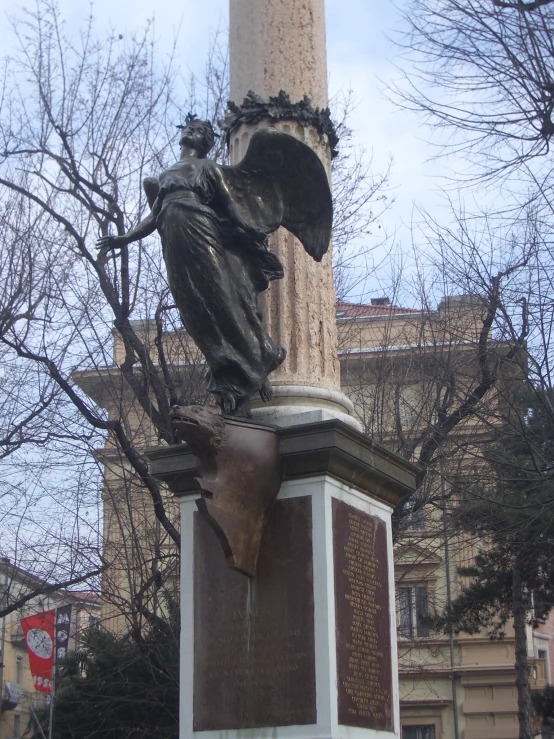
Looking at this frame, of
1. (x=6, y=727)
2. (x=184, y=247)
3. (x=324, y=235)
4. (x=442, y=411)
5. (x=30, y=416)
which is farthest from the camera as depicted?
(x=6, y=727)

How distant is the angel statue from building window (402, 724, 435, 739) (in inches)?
1003

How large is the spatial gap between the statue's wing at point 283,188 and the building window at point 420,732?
83.4ft

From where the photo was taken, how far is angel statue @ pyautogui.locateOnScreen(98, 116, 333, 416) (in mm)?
6262

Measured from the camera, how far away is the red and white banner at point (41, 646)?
62.0ft

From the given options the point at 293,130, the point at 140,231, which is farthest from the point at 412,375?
the point at 140,231

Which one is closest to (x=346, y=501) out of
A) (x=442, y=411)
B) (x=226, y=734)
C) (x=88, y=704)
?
(x=226, y=734)

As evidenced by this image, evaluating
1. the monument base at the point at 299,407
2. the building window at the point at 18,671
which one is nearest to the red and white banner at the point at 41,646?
the monument base at the point at 299,407

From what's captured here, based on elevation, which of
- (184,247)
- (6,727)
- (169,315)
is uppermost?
(169,315)

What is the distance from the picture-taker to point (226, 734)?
5766 millimetres

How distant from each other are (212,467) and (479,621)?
56.3 feet

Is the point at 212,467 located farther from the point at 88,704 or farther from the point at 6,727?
the point at 6,727

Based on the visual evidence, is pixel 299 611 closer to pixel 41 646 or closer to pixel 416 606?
pixel 41 646

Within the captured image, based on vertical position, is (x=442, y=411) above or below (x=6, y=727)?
above

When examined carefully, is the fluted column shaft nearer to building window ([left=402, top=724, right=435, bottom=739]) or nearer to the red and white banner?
the red and white banner
